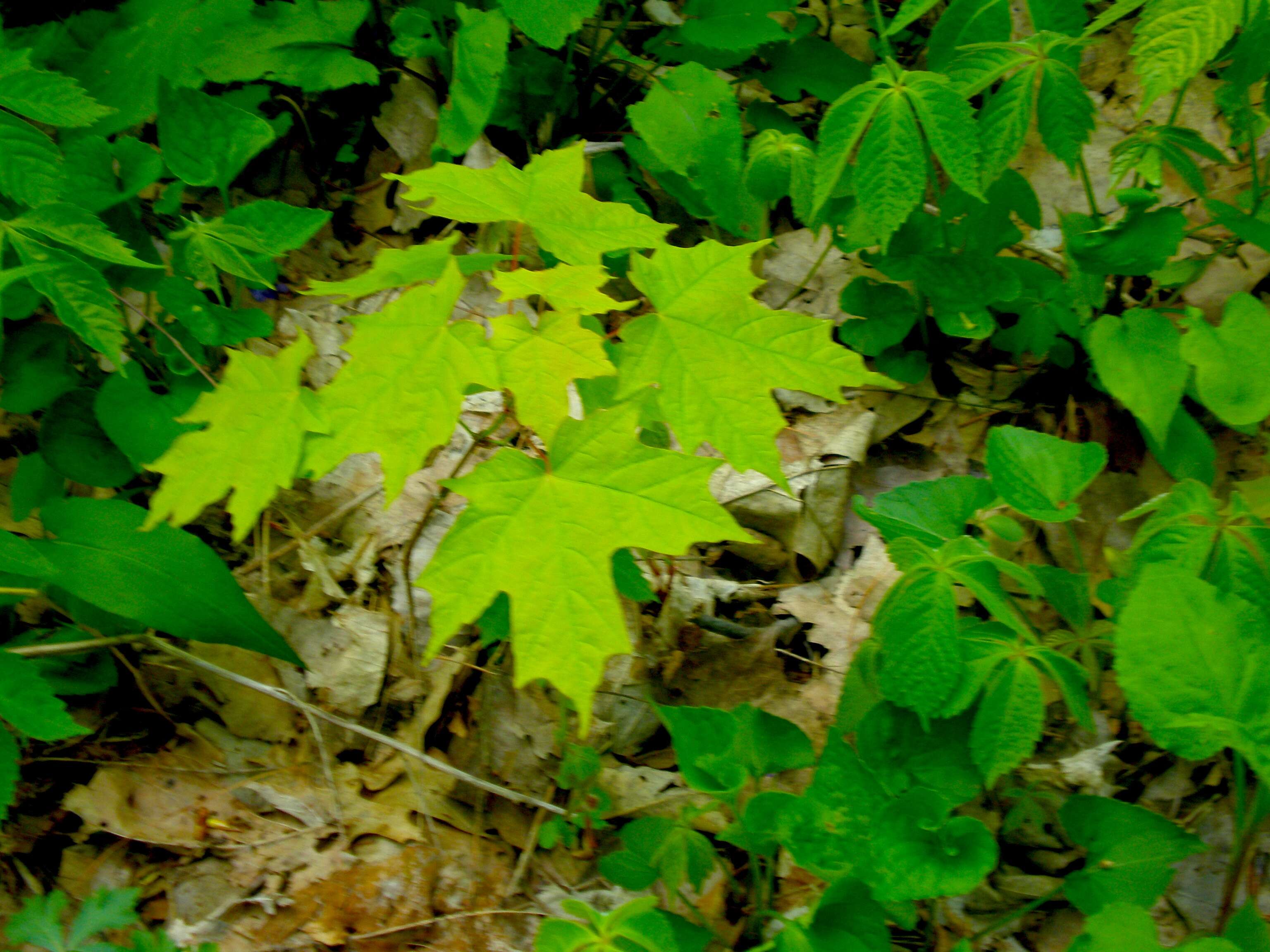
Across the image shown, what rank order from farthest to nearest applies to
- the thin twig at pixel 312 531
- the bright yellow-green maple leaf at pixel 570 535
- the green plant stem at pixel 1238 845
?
the thin twig at pixel 312 531
the green plant stem at pixel 1238 845
the bright yellow-green maple leaf at pixel 570 535

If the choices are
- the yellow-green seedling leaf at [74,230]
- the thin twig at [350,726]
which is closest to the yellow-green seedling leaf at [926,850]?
the thin twig at [350,726]

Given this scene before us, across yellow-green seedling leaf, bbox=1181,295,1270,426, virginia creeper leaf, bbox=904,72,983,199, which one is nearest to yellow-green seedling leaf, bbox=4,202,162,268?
virginia creeper leaf, bbox=904,72,983,199

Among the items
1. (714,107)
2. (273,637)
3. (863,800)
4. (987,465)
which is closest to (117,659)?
(273,637)

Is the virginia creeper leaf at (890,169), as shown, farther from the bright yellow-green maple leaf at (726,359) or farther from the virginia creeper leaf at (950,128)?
the bright yellow-green maple leaf at (726,359)

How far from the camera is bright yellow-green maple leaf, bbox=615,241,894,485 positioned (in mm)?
978

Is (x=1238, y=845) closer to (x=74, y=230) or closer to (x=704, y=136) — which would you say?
(x=704, y=136)

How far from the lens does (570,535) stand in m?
0.90

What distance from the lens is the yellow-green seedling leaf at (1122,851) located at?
1.07 metres

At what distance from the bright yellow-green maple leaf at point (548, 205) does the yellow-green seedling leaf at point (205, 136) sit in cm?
60

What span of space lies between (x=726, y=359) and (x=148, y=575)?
3.16ft

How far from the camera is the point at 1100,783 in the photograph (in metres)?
1.31

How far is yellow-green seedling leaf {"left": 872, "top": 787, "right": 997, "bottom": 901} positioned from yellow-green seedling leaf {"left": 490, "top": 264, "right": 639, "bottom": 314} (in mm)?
740

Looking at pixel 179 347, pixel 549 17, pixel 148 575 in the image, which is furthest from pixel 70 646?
pixel 549 17

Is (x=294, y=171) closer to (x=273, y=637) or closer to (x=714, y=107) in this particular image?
(x=714, y=107)
